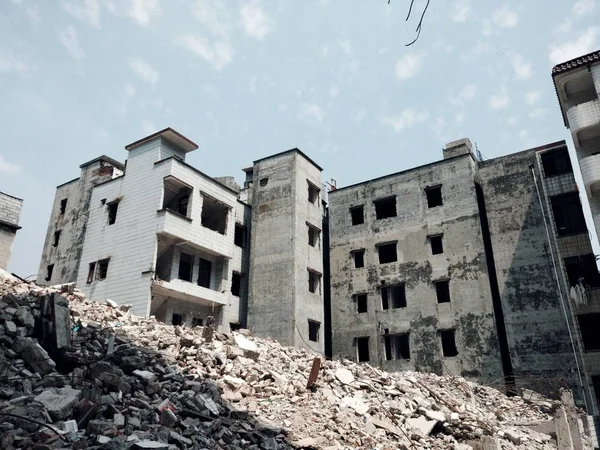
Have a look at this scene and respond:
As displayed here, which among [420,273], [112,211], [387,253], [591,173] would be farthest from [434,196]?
[112,211]

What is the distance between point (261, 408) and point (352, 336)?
1718 cm

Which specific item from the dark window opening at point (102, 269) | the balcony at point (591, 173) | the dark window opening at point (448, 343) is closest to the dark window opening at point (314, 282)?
the dark window opening at point (448, 343)

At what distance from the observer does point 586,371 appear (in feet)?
69.8

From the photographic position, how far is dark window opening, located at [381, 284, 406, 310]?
2792 centimetres

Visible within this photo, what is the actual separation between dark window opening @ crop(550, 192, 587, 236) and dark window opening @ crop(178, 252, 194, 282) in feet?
66.7

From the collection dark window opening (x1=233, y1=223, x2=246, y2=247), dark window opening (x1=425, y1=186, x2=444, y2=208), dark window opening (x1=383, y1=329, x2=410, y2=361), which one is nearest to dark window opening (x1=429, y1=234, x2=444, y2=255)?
dark window opening (x1=425, y1=186, x2=444, y2=208)

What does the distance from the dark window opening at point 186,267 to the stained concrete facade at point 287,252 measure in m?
4.28

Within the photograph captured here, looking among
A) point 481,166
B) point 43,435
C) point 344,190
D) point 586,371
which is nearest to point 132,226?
point 344,190

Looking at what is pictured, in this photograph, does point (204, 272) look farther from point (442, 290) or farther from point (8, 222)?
point (442, 290)

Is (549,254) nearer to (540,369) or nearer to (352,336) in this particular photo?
(540,369)

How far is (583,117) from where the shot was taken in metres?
23.5

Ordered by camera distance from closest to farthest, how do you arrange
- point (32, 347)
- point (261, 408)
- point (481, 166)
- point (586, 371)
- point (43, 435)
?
1. point (43, 435)
2. point (32, 347)
3. point (261, 408)
4. point (586, 371)
5. point (481, 166)

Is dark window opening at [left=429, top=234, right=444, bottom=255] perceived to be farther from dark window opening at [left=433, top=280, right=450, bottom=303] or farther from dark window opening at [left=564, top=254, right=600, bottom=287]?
dark window opening at [left=564, top=254, right=600, bottom=287]

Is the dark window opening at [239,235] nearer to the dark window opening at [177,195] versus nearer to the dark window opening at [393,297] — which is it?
the dark window opening at [177,195]
